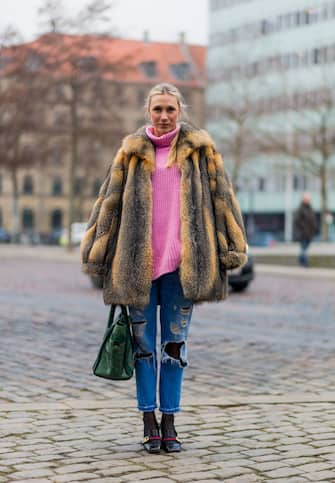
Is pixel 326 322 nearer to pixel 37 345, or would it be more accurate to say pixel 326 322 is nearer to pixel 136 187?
pixel 37 345

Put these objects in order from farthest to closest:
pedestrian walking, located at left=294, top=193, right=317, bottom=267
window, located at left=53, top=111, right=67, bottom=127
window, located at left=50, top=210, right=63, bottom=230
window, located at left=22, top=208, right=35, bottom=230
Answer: window, located at left=50, top=210, right=63, bottom=230
window, located at left=22, top=208, right=35, bottom=230
window, located at left=53, top=111, right=67, bottom=127
pedestrian walking, located at left=294, top=193, right=317, bottom=267

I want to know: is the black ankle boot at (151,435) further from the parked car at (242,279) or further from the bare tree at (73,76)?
the bare tree at (73,76)

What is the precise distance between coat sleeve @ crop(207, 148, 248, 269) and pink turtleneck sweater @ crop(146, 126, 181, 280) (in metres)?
0.20

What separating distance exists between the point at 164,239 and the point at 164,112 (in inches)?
25.3

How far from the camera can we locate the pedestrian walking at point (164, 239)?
5617mm

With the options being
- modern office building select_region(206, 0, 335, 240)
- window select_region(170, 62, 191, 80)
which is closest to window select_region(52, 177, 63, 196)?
window select_region(170, 62, 191, 80)

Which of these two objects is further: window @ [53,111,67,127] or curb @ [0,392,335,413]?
window @ [53,111,67,127]

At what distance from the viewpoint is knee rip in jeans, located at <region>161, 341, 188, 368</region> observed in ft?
18.8

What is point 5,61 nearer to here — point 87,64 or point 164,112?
point 87,64

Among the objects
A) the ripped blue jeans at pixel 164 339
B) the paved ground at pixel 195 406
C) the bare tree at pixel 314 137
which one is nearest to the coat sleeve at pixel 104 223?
the ripped blue jeans at pixel 164 339

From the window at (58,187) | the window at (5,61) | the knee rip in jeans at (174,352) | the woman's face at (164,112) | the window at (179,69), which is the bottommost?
the knee rip in jeans at (174,352)

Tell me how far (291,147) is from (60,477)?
53.4m

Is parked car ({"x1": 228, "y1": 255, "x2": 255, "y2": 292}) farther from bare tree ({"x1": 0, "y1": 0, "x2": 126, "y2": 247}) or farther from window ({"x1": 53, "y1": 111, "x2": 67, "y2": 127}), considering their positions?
window ({"x1": 53, "y1": 111, "x2": 67, "y2": 127})

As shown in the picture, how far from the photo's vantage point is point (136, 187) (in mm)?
5676
